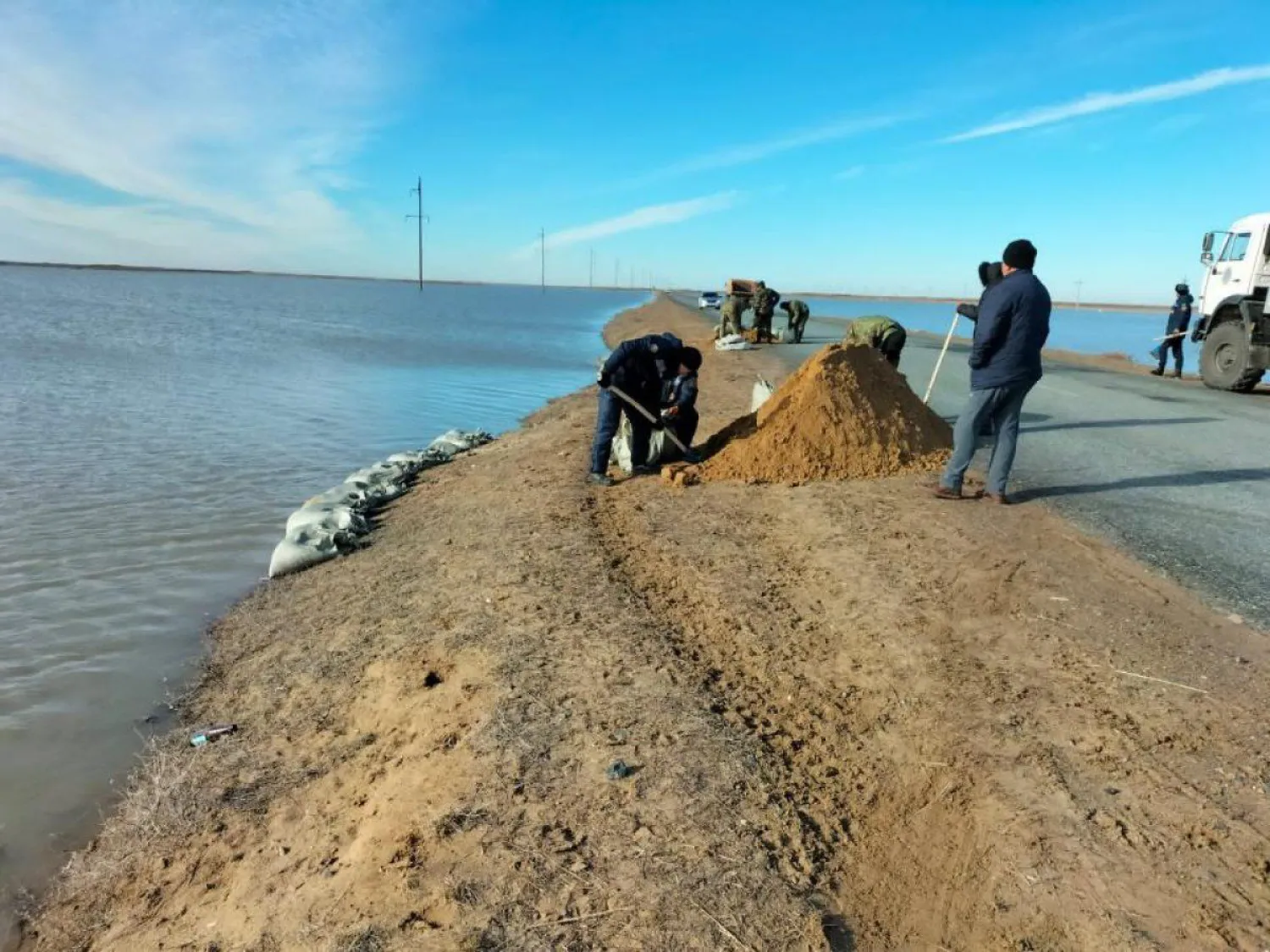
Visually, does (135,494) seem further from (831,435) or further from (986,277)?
(986,277)

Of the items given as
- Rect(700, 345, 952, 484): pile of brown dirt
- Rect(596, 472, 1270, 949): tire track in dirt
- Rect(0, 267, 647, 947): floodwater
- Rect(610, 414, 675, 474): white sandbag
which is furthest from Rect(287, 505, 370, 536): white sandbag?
Rect(700, 345, 952, 484): pile of brown dirt

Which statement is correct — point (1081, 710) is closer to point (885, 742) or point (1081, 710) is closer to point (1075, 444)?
point (885, 742)

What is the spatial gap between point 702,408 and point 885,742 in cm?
884

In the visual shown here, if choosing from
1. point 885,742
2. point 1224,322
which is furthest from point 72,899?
point 1224,322

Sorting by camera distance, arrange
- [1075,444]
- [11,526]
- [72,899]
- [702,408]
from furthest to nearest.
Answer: [702,408] < [1075,444] < [11,526] < [72,899]

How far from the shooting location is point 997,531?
5.44 m

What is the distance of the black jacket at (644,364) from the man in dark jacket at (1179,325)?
47.7 ft

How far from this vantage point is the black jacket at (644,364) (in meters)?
7.02

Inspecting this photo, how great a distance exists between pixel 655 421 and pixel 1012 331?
10.1ft

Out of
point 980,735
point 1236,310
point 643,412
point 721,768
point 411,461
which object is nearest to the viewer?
point 721,768

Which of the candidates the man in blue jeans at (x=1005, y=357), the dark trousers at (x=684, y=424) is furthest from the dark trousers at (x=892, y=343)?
the man in blue jeans at (x=1005, y=357)

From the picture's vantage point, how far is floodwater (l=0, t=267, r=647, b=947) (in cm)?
406

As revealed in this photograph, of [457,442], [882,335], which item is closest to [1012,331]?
[882,335]

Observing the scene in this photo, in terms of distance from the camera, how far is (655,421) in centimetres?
729
